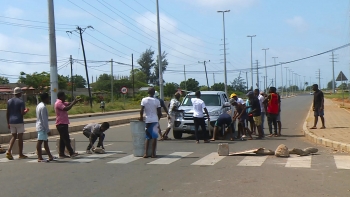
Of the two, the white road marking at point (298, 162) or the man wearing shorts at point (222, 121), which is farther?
the man wearing shorts at point (222, 121)

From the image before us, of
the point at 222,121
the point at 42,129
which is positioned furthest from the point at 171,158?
the point at 222,121

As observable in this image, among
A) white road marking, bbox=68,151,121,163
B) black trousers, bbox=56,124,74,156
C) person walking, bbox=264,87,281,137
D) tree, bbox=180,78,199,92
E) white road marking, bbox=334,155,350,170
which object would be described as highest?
tree, bbox=180,78,199,92

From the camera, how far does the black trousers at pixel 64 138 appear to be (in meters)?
12.4

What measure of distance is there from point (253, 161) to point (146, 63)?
405 feet

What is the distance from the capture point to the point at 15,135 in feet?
41.3

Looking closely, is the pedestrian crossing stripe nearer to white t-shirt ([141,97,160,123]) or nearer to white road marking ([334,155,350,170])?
white road marking ([334,155,350,170])

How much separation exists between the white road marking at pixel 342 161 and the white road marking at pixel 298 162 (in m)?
0.61

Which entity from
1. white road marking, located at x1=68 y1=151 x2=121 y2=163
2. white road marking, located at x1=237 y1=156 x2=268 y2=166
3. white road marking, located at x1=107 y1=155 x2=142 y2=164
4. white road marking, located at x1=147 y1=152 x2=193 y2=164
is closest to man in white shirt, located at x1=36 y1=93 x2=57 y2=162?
white road marking, located at x1=68 y1=151 x2=121 y2=163

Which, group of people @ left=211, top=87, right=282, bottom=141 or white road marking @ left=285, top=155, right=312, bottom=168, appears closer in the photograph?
white road marking @ left=285, top=155, right=312, bottom=168

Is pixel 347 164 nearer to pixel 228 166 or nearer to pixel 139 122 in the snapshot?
pixel 228 166

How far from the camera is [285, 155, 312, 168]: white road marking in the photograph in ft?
34.4

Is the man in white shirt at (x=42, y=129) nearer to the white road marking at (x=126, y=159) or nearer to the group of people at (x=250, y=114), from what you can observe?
the white road marking at (x=126, y=159)

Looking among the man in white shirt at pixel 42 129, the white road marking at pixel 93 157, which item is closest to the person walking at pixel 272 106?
the white road marking at pixel 93 157

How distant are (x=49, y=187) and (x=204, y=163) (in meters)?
3.90
